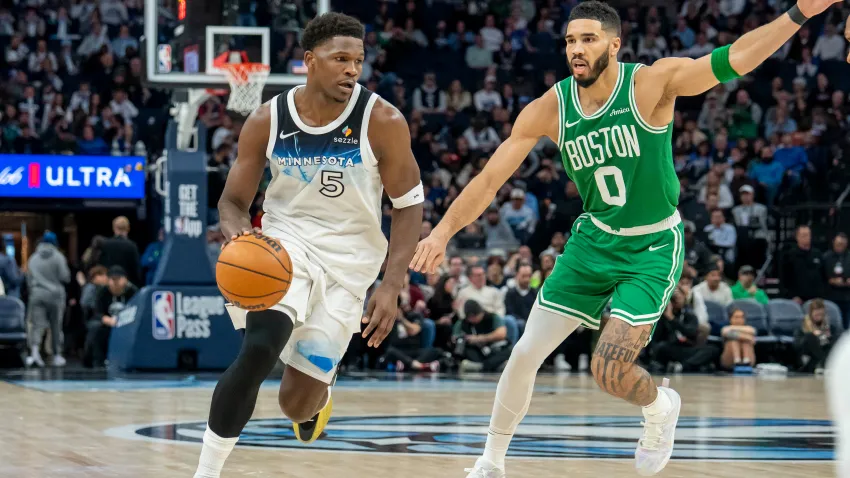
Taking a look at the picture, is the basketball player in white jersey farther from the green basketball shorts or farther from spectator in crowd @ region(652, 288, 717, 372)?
spectator in crowd @ region(652, 288, 717, 372)

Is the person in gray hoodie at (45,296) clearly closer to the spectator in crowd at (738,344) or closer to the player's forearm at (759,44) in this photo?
the spectator in crowd at (738,344)

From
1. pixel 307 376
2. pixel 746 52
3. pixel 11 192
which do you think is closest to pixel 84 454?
pixel 307 376

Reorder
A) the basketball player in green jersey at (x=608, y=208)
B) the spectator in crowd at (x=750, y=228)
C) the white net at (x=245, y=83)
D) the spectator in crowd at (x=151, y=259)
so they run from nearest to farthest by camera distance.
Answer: the basketball player in green jersey at (x=608, y=208) → the white net at (x=245, y=83) → the spectator in crowd at (x=151, y=259) → the spectator in crowd at (x=750, y=228)

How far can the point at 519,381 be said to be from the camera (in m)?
5.80

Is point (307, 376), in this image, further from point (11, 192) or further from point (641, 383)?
point (11, 192)

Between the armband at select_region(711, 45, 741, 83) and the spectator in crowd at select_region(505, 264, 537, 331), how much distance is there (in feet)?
35.6

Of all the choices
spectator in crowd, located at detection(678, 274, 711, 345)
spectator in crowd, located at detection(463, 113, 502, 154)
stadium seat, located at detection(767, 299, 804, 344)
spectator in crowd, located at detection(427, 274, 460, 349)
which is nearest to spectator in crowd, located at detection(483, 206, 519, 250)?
spectator in crowd, located at detection(427, 274, 460, 349)

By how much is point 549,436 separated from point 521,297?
8.22m

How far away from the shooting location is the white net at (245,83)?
13.8 m

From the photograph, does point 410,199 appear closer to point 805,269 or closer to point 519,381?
point 519,381

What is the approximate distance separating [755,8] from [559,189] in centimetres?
695

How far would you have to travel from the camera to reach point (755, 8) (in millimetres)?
24172

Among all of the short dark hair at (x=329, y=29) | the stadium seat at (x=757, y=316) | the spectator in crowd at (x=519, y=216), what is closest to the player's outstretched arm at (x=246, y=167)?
the short dark hair at (x=329, y=29)

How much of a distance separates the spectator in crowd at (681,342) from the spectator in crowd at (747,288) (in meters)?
1.19
